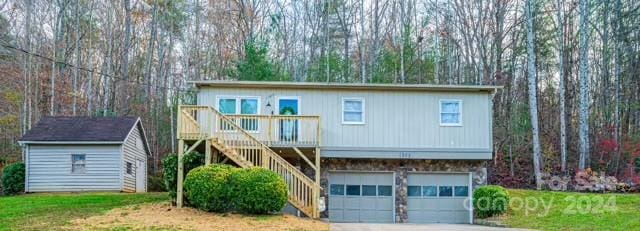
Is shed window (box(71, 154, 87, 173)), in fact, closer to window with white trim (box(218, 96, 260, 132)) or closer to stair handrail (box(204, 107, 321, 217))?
window with white trim (box(218, 96, 260, 132))

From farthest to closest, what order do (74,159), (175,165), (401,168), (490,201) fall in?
(74,159) → (401,168) → (490,201) → (175,165)

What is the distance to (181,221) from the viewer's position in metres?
13.3

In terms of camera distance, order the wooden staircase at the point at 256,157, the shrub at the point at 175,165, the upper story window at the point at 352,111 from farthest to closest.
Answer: the upper story window at the point at 352,111
the shrub at the point at 175,165
the wooden staircase at the point at 256,157

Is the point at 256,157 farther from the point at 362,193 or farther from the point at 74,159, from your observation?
the point at 74,159

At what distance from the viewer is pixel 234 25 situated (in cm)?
3412

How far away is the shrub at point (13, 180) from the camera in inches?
886

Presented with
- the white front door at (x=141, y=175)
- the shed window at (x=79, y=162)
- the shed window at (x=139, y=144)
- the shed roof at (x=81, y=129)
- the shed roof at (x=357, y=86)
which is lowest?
the white front door at (x=141, y=175)

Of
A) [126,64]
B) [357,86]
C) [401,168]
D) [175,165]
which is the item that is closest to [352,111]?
[357,86]

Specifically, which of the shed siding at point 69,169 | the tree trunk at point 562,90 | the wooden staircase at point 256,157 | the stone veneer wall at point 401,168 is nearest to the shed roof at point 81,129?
the shed siding at point 69,169

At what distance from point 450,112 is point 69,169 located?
1430 cm

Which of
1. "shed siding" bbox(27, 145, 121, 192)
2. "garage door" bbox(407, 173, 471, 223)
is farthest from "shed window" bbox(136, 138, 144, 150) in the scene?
"garage door" bbox(407, 173, 471, 223)

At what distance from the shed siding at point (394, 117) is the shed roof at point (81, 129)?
683 cm

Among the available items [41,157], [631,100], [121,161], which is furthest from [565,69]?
[41,157]

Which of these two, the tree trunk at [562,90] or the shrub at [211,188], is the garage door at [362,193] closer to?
the shrub at [211,188]
